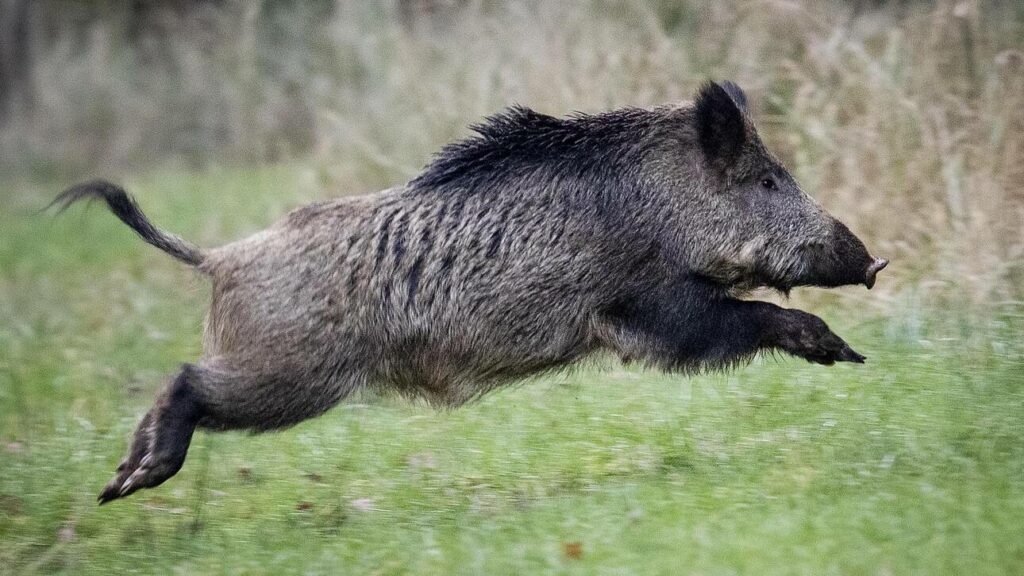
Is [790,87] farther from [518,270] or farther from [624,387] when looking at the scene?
[518,270]

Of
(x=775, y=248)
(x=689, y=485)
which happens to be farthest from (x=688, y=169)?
(x=689, y=485)

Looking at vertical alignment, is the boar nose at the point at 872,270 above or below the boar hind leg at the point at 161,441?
above

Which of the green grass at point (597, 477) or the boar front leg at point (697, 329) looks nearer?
the green grass at point (597, 477)

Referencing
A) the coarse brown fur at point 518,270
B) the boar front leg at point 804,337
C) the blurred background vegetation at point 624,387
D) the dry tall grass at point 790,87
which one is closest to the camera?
the blurred background vegetation at point 624,387

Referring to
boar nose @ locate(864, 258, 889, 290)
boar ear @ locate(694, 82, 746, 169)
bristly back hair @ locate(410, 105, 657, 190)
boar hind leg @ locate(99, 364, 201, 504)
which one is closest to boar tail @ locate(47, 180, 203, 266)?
boar hind leg @ locate(99, 364, 201, 504)

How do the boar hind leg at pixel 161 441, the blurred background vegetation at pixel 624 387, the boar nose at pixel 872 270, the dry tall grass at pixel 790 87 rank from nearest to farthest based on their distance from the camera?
the blurred background vegetation at pixel 624 387, the boar hind leg at pixel 161 441, the boar nose at pixel 872 270, the dry tall grass at pixel 790 87

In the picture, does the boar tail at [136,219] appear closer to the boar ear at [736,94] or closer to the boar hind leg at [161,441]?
the boar hind leg at [161,441]

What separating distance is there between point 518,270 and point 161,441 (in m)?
1.40

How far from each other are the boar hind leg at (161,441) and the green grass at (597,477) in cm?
29

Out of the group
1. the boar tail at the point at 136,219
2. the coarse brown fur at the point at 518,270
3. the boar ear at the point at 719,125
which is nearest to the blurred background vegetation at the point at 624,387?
the boar tail at the point at 136,219

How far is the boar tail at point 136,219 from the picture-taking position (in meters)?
4.88

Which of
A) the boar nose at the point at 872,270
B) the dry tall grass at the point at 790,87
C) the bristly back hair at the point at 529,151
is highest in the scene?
the dry tall grass at the point at 790,87

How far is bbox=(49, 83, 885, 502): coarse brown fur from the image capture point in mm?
4566

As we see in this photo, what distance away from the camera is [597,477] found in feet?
15.6
